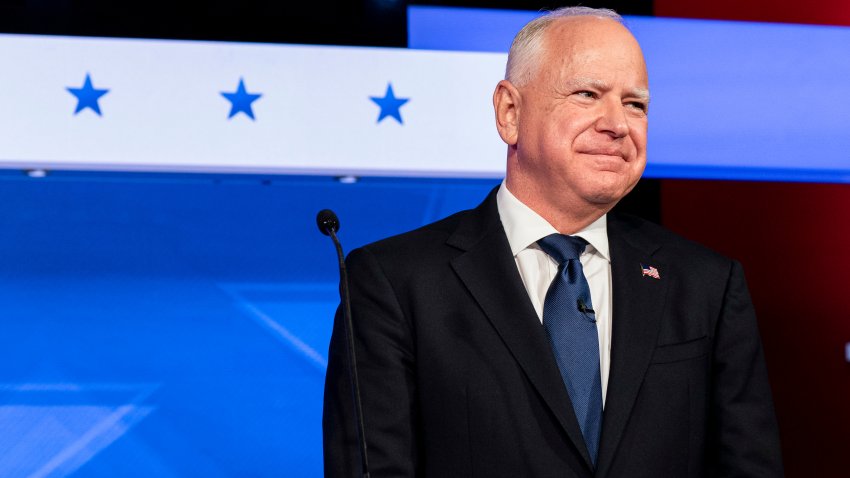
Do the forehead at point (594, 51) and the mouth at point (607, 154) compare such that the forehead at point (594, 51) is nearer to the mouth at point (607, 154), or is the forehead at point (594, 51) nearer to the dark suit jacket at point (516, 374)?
the mouth at point (607, 154)

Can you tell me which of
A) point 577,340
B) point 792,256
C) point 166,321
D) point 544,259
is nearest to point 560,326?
point 577,340

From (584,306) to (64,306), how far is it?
1.61 meters

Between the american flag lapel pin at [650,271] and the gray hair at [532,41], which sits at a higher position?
→ the gray hair at [532,41]

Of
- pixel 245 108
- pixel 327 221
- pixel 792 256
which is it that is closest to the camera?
pixel 327 221

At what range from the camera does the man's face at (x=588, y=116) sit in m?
1.67

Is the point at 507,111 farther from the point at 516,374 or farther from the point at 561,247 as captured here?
the point at 516,374

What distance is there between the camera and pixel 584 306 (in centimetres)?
161

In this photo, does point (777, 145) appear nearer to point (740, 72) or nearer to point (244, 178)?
point (740, 72)

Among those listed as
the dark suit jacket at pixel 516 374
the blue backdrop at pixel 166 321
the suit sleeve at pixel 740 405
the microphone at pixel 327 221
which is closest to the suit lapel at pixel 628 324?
the dark suit jacket at pixel 516 374

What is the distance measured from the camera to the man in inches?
60.4

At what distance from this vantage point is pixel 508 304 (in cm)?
160

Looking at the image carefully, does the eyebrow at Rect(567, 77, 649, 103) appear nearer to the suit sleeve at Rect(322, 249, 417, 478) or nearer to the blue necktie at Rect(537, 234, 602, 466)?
the blue necktie at Rect(537, 234, 602, 466)

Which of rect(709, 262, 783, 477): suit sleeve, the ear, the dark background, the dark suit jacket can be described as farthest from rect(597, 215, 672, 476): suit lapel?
the dark background

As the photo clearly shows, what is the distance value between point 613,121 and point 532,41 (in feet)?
0.73
